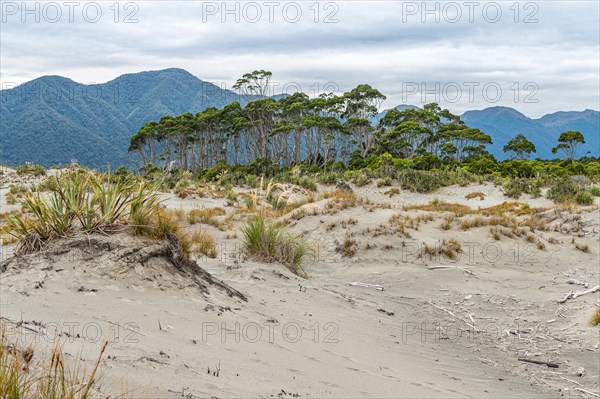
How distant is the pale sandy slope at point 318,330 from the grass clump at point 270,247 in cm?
55

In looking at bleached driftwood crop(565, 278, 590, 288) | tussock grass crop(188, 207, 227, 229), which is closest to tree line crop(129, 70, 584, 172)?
tussock grass crop(188, 207, 227, 229)

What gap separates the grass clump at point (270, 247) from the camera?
365 inches

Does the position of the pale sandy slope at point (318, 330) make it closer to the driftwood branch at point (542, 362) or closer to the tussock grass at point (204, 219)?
the driftwood branch at point (542, 362)

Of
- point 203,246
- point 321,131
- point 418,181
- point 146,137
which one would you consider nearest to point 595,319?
point 203,246

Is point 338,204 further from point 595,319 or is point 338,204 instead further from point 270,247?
point 595,319

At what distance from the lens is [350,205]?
15.4 m

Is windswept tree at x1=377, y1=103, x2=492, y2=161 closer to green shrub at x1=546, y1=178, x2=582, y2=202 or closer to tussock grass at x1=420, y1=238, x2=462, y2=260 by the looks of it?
green shrub at x1=546, y1=178, x2=582, y2=202

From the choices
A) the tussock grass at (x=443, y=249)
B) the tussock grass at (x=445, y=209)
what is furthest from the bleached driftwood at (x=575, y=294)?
the tussock grass at (x=445, y=209)

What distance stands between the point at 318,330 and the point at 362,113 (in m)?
55.4

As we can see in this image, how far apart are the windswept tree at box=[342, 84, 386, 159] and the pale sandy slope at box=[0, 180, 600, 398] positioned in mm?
46383

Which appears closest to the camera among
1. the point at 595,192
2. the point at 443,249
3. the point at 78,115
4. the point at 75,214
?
the point at 75,214

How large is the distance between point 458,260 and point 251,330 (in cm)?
797

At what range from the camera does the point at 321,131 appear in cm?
5541

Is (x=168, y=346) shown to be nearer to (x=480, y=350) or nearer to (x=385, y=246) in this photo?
(x=480, y=350)
